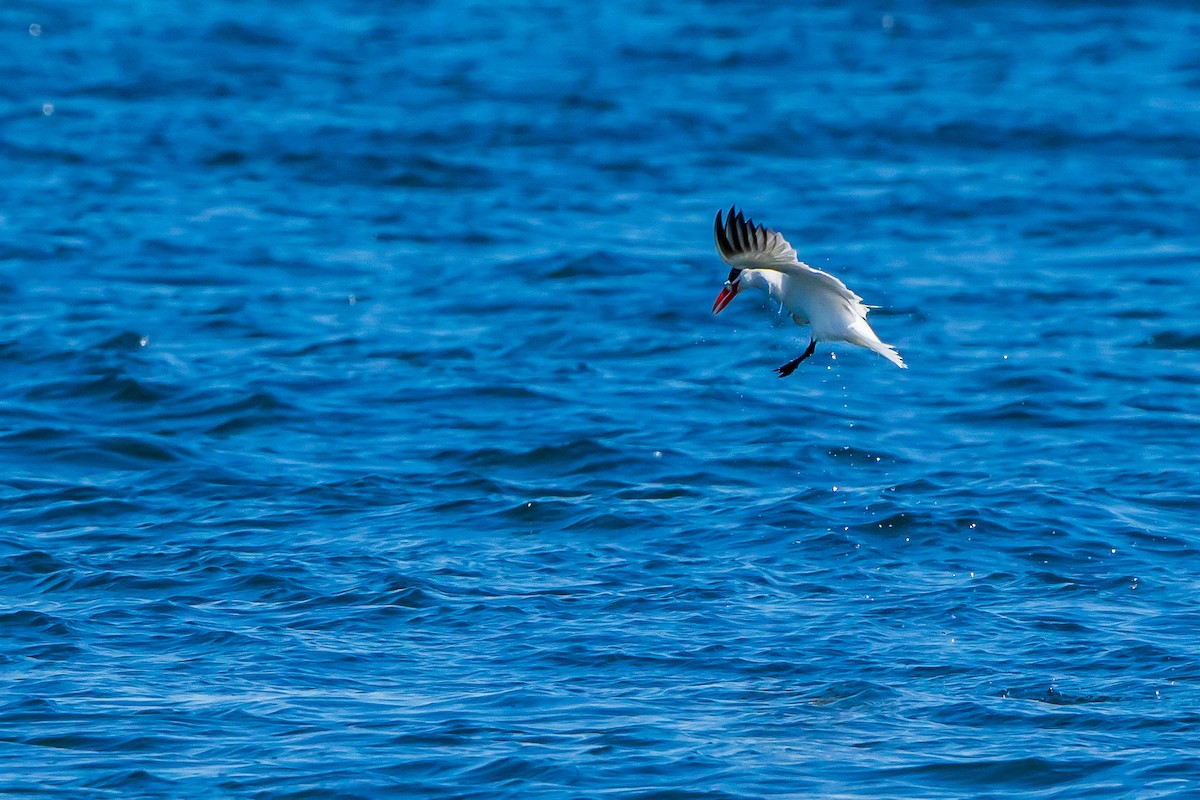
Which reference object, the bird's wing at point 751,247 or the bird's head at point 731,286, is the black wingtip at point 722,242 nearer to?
the bird's wing at point 751,247

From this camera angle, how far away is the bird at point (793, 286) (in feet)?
26.7

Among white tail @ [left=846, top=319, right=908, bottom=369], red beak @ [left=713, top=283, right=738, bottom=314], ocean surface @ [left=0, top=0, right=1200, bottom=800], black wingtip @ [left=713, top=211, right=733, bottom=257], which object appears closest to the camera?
ocean surface @ [left=0, top=0, right=1200, bottom=800]

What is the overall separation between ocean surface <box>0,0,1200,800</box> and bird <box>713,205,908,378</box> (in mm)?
322

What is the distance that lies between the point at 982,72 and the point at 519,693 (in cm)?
1585

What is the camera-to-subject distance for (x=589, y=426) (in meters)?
11.8

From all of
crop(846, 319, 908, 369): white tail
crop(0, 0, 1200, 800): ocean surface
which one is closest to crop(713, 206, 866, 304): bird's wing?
crop(846, 319, 908, 369): white tail

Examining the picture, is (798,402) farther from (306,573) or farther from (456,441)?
(306,573)

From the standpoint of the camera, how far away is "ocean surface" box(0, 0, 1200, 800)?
7715mm

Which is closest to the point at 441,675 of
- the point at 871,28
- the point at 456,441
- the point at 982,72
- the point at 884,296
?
the point at 456,441

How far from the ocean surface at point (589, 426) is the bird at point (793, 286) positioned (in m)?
0.32

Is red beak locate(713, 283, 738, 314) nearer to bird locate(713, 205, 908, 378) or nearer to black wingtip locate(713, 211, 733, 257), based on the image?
bird locate(713, 205, 908, 378)

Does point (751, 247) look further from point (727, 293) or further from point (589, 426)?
point (589, 426)

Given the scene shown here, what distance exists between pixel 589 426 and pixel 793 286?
9.46ft

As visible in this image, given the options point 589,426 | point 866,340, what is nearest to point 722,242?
point 866,340
